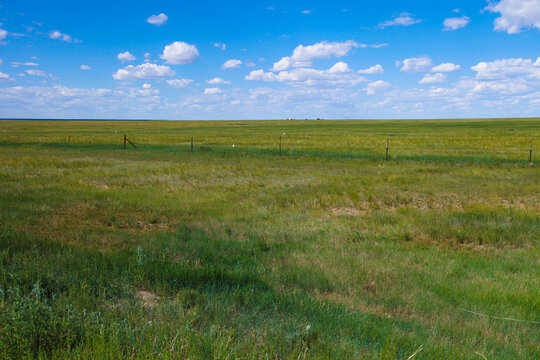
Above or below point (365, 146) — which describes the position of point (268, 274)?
below

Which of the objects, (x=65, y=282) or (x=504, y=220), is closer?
(x=65, y=282)

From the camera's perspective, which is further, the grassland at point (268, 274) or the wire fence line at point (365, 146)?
the wire fence line at point (365, 146)

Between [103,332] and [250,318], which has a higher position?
[103,332]

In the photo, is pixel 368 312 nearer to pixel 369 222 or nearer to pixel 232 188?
pixel 369 222

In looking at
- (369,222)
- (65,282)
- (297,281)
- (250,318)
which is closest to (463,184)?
(369,222)

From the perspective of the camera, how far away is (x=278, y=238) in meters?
8.72

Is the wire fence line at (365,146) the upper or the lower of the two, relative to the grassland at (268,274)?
upper

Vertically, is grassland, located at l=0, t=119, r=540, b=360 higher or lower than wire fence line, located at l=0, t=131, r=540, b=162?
lower

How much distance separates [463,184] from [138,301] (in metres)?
17.3

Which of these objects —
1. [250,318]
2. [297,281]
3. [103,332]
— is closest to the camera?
[103,332]

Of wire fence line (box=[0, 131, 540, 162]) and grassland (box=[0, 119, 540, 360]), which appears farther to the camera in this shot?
wire fence line (box=[0, 131, 540, 162])

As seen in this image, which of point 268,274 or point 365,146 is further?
point 365,146

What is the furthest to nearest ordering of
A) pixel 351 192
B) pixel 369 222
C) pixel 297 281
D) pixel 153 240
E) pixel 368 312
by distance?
pixel 351 192 → pixel 369 222 → pixel 153 240 → pixel 297 281 → pixel 368 312

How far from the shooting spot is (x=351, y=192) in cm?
1498
